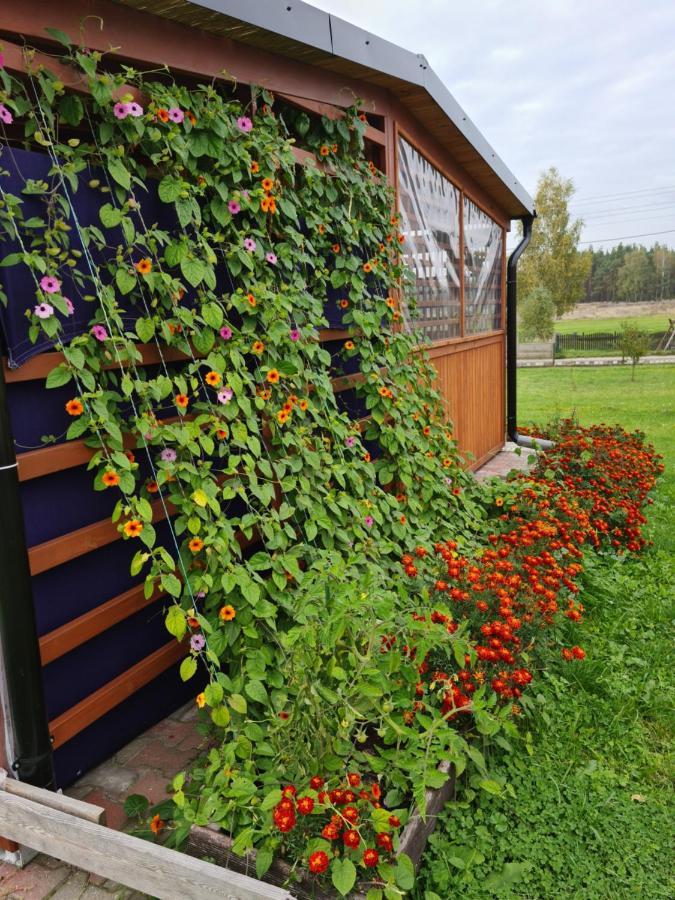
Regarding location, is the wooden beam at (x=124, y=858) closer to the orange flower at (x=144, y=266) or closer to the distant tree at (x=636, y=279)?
the orange flower at (x=144, y=266)

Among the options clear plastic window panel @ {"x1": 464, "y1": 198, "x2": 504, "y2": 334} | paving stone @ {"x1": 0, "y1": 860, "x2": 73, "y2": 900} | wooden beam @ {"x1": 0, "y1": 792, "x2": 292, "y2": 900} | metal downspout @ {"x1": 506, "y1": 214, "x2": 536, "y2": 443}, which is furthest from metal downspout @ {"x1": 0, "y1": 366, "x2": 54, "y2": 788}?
metal downspout @ {"x1": 506, "y1": 214, "x2": 536, "y2": 443}

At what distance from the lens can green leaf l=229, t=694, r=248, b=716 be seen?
1.86m

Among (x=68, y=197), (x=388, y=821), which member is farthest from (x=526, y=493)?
(x=68, y=197)

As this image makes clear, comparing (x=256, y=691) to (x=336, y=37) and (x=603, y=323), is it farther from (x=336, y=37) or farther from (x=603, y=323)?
(x=603, y=323)

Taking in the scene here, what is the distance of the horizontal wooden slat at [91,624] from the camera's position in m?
1.94

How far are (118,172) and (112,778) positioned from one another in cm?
193

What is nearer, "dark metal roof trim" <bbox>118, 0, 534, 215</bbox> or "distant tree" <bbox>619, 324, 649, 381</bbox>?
"dark metal roof trim" <bbox>118, 0, 534, 215</bbox>

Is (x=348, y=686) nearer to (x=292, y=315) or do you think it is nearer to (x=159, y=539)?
(x=159, y=539)

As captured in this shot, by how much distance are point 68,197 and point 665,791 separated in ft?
8.49

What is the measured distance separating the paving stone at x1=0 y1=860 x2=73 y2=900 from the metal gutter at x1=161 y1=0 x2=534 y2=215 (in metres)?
2.49

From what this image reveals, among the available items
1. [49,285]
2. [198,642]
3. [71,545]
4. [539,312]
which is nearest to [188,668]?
[198,642]

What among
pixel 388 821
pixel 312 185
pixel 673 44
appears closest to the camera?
pixel 388 821

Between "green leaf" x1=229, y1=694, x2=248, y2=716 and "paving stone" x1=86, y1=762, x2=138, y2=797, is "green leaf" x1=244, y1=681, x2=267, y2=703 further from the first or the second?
"paving stone" x1=86, y1=762, x2=138, y2=797

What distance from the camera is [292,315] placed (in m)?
2.63
